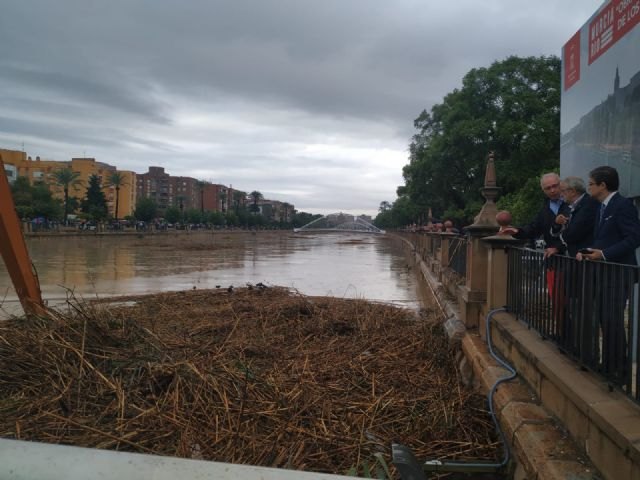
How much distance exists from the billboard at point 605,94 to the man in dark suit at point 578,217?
11.6ft

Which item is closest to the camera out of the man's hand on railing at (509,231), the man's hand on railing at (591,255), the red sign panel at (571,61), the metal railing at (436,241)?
the man's hand on railing at (591,255)

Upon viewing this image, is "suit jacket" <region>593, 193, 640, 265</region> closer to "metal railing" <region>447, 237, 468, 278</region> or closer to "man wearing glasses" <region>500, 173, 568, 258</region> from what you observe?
"man wearing glasses" <region>500, 173, 568, 258</region>

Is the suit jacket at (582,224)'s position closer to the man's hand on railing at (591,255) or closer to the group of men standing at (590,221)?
the group of men standing at (590,221)

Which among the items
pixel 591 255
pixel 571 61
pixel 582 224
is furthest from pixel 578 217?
pixel 571 61

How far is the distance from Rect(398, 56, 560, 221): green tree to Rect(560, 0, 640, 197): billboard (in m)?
12.6

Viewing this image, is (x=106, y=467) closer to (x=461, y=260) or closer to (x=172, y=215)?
(x=461, y=260)

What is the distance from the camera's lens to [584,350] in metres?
3.12

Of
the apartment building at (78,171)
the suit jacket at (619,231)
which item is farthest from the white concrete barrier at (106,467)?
the apartment building at (78,171)

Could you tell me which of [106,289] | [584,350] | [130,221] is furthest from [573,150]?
[130,221]

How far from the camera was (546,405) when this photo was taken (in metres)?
3.28

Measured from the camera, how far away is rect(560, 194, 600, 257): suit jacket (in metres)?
3.84

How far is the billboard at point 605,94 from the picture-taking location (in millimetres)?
6922

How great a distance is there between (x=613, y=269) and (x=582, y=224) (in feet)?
4.03

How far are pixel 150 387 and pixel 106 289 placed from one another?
8797 millimetres
